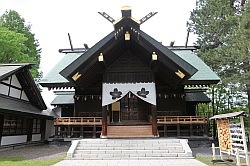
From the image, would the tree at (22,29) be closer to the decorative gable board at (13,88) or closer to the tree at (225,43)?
the decorative gable board at (13,88)

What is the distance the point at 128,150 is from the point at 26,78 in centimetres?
1015

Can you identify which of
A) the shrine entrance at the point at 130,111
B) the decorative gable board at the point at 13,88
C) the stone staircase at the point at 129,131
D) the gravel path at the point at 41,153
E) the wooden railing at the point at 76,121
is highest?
the decorative gable board at the point at 13,88

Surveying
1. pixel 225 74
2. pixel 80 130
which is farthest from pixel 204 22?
pixel 80 130

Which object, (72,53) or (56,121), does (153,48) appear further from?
(72,53)

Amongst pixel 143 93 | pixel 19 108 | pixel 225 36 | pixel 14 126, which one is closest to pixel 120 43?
pixel 143 93

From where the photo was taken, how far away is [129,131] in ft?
39.6

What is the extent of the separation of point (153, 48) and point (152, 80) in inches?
74.5

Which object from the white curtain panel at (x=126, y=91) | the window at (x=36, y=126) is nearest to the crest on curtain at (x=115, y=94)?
the white curtain panel at (x=126, y=91)

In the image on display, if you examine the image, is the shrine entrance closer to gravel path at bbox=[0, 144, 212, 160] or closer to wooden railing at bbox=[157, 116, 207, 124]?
wooden railing at bbox=[157, 116, 207, 124]

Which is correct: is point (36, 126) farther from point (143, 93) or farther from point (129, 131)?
point (143, 93)

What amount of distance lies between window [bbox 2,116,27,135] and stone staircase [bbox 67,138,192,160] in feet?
19.5

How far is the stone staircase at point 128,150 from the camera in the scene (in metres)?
8.48

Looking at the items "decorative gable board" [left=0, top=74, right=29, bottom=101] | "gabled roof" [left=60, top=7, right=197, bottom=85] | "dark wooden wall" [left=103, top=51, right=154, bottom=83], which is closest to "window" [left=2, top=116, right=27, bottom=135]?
"decorative gable board" [left=0, top=74, right=29, bottom=101]

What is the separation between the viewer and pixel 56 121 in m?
12.5
